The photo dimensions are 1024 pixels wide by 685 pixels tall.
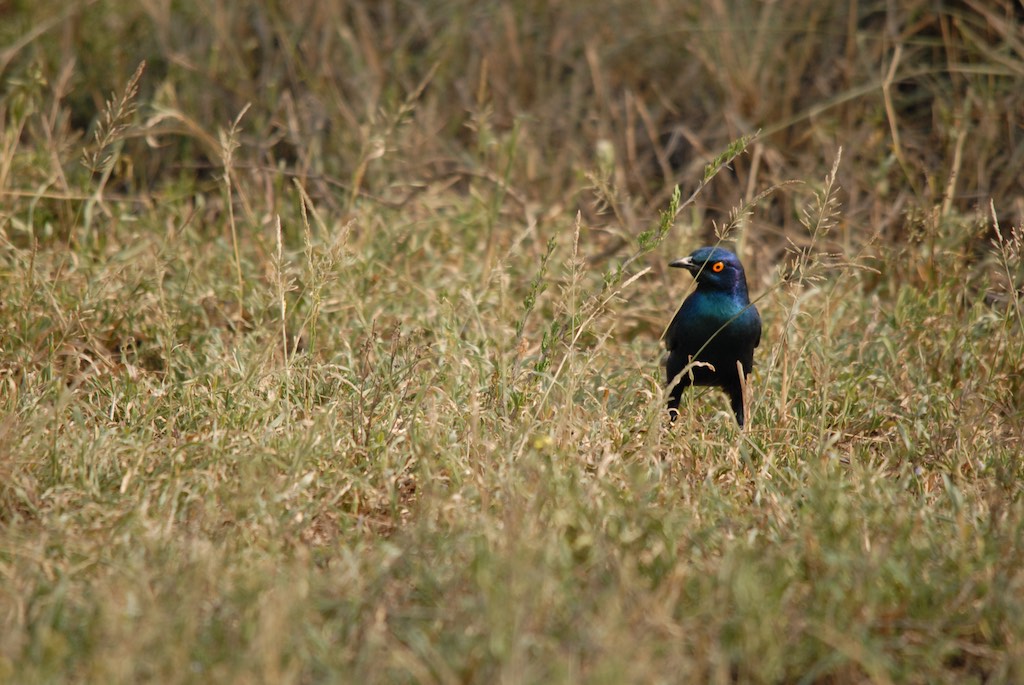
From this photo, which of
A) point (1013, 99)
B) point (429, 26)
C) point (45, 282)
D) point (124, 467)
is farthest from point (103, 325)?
point (1013, 99)

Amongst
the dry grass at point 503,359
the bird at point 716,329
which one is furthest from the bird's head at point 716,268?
the dry grass at point 503,359

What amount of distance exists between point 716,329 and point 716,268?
0.22 metres

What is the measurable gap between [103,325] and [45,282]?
337mm

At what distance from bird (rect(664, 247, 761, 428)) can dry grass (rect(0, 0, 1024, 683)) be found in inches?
5.7

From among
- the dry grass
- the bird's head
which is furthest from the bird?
the dry grass

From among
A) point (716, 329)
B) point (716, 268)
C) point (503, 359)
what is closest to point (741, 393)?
point (716, 329)

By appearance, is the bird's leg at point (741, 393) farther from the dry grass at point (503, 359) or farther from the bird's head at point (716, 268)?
the bird's head at point (716, 268)

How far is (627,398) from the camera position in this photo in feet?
11.8

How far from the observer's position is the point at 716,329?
3.74 m

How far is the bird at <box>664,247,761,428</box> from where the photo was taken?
3.73m

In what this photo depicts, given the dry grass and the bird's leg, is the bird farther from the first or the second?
the dry grass

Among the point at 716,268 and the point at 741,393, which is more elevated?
the point at 716,268

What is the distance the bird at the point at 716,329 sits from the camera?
373 centimetres

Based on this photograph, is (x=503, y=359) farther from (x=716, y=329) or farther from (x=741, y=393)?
(x=741, y=393)
